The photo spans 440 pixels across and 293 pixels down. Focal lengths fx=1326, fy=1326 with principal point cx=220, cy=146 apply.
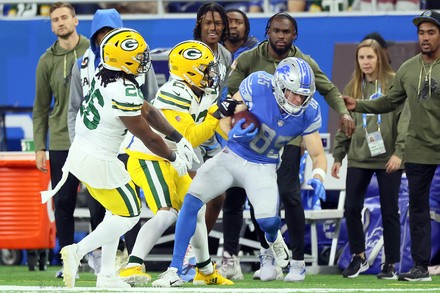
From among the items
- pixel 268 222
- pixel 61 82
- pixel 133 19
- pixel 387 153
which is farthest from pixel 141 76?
pixel 133 19

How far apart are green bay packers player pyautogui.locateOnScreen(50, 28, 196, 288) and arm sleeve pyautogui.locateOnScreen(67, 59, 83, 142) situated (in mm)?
1623

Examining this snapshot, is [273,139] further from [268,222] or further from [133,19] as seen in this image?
[133,19]

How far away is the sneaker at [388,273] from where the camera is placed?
10.2 meters

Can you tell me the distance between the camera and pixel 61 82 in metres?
10.4

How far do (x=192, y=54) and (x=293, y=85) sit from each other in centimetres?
91

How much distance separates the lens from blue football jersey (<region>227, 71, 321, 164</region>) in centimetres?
886

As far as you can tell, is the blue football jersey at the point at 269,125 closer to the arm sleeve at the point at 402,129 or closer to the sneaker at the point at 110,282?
the sneaker at the point at 110,282

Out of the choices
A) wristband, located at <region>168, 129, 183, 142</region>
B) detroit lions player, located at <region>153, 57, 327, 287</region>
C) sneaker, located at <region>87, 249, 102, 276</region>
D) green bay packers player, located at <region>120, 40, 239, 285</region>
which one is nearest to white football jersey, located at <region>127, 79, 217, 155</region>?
green bay packers player, located at <region>120, 40, 239, 285</region>

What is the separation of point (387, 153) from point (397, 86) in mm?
667

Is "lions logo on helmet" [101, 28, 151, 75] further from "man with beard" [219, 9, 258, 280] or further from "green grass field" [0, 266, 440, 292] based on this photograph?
"man with beard" [219, 9, 258, 280]

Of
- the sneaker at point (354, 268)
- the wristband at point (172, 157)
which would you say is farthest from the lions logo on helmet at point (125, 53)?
the sneaker at point (354, 268)

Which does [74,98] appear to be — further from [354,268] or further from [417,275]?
[417,275]

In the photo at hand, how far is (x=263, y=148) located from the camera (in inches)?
351

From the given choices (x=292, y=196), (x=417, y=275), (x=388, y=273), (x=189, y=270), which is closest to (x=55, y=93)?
(x=189, y=270)
